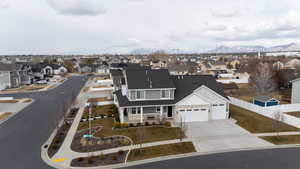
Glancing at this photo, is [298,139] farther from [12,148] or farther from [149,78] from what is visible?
[12,148]

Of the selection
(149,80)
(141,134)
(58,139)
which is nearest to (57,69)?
(149,80)

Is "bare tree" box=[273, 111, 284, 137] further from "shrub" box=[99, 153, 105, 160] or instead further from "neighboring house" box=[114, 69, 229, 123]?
"shrub" box=[99, 153, 105, 160]

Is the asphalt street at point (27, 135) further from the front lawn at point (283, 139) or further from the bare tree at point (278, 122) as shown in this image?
the bare tree at point (278, 122)

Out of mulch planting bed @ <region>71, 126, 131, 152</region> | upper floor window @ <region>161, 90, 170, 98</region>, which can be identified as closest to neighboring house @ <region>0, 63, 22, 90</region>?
mulch planting bed @ <region>71, 126, 131, 152</region>

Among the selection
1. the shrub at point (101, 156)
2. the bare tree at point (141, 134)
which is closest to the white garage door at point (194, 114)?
the bare tree at point (141, 134)

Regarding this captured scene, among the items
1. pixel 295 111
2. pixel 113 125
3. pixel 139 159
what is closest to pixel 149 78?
pixel 113 125

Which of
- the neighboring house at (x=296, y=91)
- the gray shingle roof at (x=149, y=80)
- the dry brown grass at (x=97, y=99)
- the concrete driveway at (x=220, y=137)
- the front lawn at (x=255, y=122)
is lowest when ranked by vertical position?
the concrete driveway at (x=220, y=137)

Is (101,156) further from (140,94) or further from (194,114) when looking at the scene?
(194,114)
